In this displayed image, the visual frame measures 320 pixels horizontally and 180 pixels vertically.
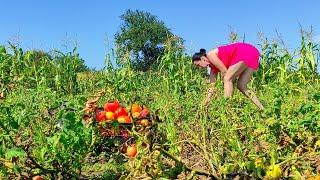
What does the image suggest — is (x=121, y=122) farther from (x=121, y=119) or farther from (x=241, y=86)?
(x=241, y=86)

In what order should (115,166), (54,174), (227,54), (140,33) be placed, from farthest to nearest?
(140,33)
(227,54)
(115,166)
(54,174)

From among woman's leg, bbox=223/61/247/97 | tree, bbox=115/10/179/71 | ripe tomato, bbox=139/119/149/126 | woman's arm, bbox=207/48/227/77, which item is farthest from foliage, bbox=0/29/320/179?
tree, bbox=115/10/179/71

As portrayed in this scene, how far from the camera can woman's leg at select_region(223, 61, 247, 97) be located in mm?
7466

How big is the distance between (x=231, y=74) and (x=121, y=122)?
4757 millimetres

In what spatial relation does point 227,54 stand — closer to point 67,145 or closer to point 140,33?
point 67,145

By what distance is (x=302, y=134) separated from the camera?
127 inches

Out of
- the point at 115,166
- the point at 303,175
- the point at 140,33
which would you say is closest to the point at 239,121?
the point at 115,166

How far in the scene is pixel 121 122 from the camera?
298 cm

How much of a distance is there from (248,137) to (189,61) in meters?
8.08

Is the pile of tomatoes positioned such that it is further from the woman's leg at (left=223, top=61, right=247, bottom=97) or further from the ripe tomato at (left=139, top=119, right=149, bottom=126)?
the woman's leg at (left=223, top=61, right=247, bottom=97)

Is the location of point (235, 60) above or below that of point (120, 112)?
above

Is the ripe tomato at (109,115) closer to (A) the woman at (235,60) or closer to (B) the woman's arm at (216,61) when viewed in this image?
(A) the woman at (235,60)

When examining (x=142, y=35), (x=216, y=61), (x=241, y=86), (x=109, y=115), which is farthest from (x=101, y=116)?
(x=142, y=35)

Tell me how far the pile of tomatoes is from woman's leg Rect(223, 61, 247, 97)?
13.2 feet
